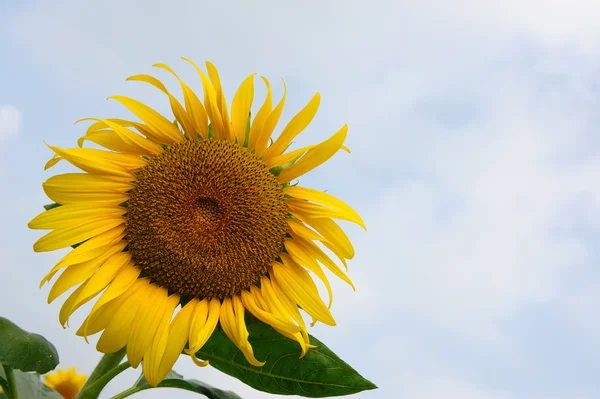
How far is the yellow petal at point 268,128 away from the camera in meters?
2.73

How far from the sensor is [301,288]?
2.72 m

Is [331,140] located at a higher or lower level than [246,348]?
higher

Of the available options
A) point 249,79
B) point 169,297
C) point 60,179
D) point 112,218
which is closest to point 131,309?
point 169,297

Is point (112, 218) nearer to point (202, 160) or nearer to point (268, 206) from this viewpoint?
point (202, 160)

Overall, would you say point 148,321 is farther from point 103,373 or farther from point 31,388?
point 31,388

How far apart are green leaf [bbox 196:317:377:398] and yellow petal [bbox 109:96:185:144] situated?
79 cm

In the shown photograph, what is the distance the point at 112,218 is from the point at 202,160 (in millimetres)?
430

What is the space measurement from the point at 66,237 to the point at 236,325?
0.73 metres

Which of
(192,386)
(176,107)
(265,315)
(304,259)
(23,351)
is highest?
(176,107)

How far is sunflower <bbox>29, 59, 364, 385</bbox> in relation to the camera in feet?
8.63

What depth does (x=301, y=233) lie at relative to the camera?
2.75 meters

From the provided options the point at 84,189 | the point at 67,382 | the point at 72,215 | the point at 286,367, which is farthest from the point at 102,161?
the point at 67,382

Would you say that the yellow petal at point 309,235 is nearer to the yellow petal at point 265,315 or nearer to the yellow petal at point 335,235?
the yellow petal at point 335,235

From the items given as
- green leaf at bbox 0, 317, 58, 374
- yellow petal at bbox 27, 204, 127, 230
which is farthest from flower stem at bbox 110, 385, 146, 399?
yellow petal at bbox 27, 204, 127, 230
